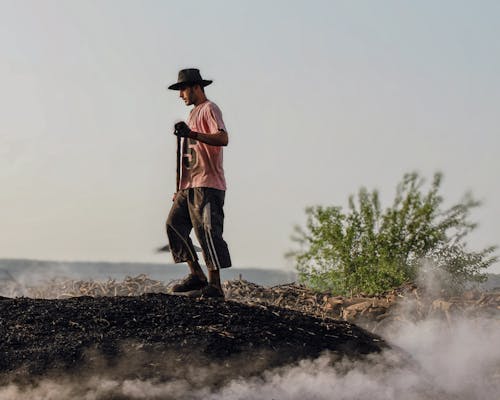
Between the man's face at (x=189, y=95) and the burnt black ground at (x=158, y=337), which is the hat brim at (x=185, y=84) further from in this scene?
the burnt black ground at (x=158, y=337)

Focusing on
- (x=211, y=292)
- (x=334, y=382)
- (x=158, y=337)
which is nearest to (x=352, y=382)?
(x=334, y=382)

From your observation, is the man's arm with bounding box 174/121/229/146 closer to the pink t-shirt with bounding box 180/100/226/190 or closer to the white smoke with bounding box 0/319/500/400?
the pink t-shirt with bounding box 180/100/226/190

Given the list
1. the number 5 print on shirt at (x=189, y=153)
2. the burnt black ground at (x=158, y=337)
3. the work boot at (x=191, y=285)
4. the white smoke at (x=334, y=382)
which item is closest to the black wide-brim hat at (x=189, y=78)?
the number 5 print on shirt at (x=189, y=153)

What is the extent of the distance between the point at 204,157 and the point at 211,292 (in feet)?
4.22

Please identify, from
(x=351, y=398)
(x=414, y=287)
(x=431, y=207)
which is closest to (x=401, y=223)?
(x=431, y=207)

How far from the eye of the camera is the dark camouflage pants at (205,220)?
336 inches

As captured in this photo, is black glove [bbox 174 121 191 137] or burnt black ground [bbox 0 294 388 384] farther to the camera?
black glove [bbox 174 121 191 137]

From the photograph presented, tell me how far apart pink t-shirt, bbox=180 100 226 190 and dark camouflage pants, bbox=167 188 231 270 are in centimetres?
8

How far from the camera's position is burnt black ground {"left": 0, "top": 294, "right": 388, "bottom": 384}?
659cm

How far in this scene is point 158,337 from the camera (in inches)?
273

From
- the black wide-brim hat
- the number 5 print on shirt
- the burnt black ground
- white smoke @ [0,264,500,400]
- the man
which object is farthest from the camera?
the black wide-brim hat

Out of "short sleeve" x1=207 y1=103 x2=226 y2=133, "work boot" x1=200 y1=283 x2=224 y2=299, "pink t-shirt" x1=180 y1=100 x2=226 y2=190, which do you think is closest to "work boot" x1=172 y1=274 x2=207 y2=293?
"work boot" x1=200 y1=283 x2=224 y2=299

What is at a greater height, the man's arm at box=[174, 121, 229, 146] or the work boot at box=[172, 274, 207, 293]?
the man's arm at box=[174, 121, 229, 146]

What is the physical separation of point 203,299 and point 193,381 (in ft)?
6.04
